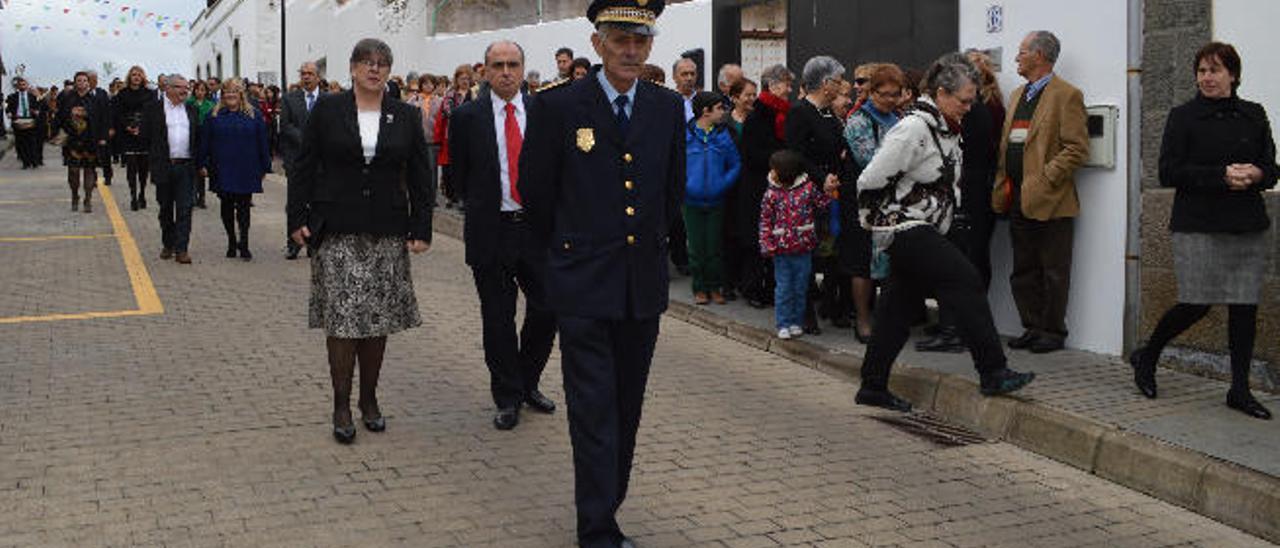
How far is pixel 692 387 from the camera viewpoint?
7.68 m

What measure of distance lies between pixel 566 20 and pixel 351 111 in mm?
12556

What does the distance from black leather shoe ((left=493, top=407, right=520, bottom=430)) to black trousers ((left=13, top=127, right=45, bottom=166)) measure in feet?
89.4

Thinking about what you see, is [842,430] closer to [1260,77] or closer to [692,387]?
[692,387]

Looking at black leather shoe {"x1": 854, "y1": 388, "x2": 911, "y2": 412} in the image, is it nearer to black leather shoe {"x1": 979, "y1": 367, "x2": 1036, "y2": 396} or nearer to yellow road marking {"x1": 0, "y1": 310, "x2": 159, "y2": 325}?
black leather shoe {"x1": 979, "y1": 367, "x2": 1036, "y2": 396}

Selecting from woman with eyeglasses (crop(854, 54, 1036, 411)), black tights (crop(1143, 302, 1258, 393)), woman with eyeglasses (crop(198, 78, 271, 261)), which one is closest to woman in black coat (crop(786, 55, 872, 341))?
woman with eyeglasses (crop(854, 54, 1036, 411))

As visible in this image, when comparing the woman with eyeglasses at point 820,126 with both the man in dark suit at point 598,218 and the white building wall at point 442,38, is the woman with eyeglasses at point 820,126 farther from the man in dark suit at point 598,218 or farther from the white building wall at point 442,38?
the white building wall at point 442,38

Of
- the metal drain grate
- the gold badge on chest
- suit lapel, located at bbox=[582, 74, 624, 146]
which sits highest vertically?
suit lapel, located at bbox=[582, 74, 624, 146]

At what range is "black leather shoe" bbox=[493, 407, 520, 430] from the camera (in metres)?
6.58

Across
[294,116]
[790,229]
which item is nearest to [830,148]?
[790,229]

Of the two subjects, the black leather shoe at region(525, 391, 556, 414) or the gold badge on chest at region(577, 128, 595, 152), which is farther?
the black leather shoe at region(525, 391, 556, 414)

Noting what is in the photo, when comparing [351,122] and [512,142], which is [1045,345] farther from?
[351,122]

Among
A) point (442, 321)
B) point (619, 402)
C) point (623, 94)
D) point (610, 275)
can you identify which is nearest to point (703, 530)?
point (619, 402)

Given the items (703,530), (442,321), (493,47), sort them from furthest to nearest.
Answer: (442,321), (493,47), (703,530)

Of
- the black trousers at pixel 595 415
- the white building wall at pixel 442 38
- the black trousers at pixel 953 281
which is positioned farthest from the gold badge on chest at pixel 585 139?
the white building wall at pixel 442 38
